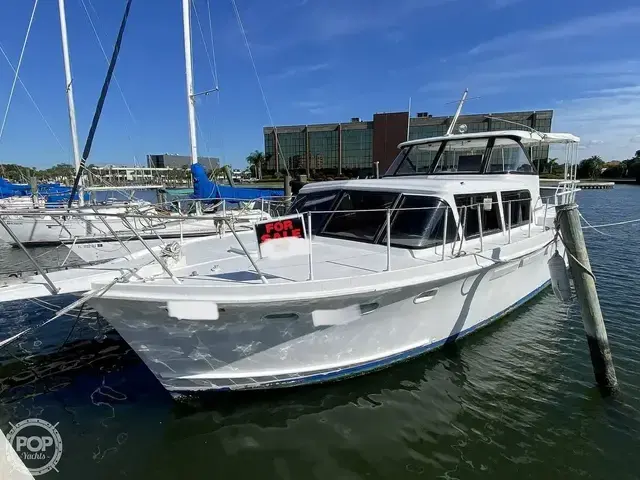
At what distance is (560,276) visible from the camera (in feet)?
20.6

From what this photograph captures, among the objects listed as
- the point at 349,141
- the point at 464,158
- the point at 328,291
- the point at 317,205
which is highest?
the point at 349,141

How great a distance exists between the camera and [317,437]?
4.66 meters

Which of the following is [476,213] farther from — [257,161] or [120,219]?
[257,161]

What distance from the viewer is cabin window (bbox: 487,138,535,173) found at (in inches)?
332

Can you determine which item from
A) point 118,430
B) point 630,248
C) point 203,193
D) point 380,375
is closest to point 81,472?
point 118,430

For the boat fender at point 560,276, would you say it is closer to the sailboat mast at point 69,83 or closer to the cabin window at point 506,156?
the cabin window at point 506,156

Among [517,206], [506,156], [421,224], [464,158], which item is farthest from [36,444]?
[506,156]

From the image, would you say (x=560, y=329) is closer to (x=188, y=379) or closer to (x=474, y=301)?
(x=474, y=301)

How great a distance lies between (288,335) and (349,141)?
223 ft

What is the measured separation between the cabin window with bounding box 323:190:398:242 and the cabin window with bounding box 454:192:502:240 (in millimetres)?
1091

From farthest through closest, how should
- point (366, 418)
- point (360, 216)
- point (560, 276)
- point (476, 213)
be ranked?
point (476, 213) → point (360, 216) → point (560, 276) → point (366, 418)

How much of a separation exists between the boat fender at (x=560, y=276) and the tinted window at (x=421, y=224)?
172cm

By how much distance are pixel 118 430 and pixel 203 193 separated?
33.3ft

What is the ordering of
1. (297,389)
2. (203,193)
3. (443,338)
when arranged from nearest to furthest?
1. (297,389)
2. (443,338)
3. (203,193)
